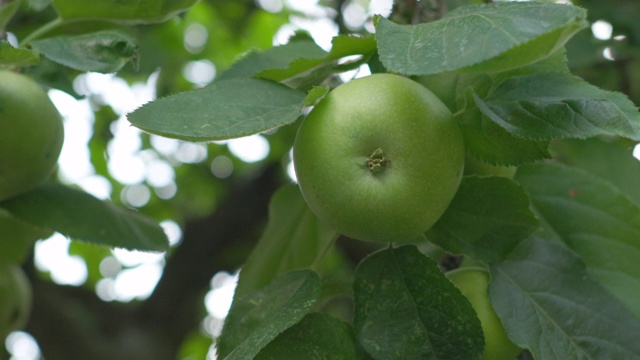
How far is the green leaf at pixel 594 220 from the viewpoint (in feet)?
3.19

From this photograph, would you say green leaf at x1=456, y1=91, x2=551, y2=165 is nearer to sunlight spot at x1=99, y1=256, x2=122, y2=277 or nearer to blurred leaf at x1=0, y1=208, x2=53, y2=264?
blurred leaf at x1=0, y1=208, x2=53, y2=264

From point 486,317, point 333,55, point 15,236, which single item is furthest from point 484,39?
point 15,236

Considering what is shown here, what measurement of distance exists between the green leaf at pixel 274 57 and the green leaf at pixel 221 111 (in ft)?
0.48

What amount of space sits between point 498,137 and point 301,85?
232 mm

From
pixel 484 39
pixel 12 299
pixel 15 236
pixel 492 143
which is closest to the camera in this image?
pixel 484 39

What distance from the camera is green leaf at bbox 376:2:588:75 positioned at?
654 mm

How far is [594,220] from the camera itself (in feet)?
3.41

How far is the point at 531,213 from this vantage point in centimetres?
87

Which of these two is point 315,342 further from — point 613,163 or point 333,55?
point 613,163

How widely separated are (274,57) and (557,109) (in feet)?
1.32

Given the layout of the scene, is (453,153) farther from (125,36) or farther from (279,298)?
(125,36)

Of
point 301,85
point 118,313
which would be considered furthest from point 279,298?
point 118,313

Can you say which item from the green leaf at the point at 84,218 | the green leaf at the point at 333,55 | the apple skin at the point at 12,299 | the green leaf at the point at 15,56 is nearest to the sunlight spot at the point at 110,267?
the apple skin at the point at 12,299

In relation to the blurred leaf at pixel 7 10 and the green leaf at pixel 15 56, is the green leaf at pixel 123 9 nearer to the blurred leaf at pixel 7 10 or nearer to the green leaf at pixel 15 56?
the blurred leaf at pixel 7 10
